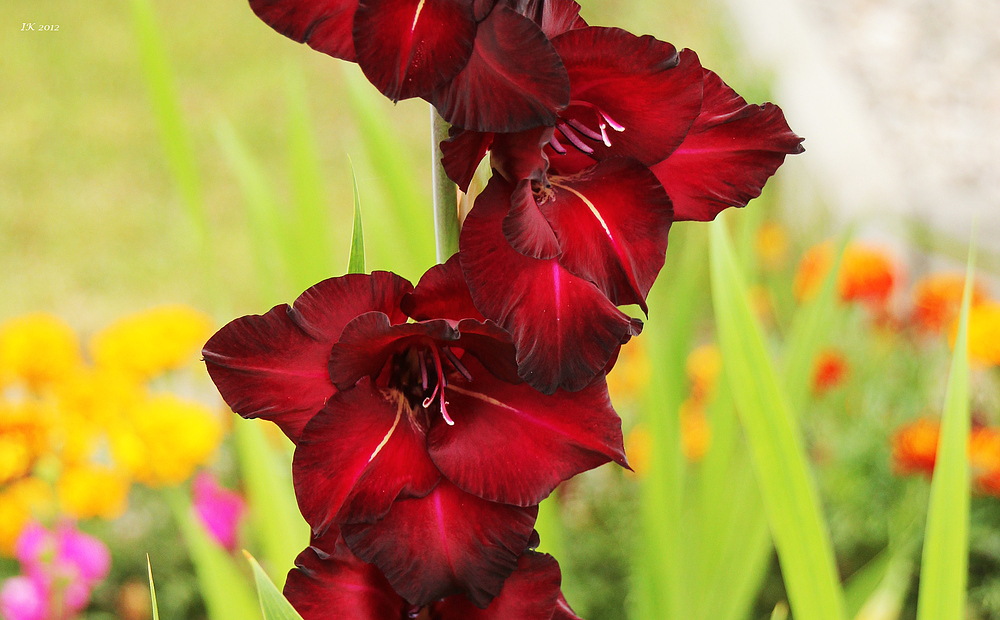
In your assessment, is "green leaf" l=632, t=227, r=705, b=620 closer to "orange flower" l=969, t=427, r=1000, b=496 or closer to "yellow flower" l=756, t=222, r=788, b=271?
"orange flower" l=969, t=427, r=1000, b=496

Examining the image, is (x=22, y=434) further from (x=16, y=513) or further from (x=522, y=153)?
(x=522, y=153)

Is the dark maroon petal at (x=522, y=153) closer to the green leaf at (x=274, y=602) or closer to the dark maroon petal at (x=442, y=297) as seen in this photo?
the dark maroon petal at (x=442, y=297)

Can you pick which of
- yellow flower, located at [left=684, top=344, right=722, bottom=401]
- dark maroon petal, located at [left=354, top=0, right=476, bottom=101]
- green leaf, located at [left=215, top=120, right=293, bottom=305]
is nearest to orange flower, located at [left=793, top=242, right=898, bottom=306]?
yellow flower, located at [left=684, top=344, right=722, bottom=401]

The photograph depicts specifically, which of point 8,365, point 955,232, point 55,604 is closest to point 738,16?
point 955,232

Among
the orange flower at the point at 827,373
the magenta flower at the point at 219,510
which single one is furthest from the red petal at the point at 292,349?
the orange flower at the point at 827,373

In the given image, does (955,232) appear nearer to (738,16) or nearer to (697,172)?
(738,16)
